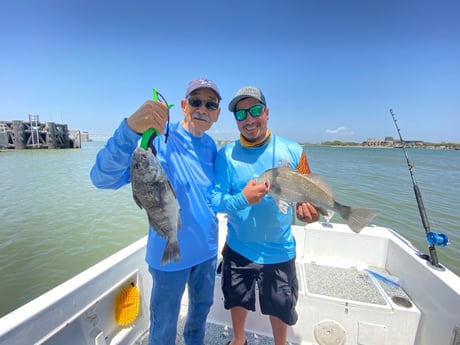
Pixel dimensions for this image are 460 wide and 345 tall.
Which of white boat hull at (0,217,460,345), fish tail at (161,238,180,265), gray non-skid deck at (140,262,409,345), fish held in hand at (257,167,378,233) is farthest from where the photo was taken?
gray non-skid deck at (140,262,409,345)

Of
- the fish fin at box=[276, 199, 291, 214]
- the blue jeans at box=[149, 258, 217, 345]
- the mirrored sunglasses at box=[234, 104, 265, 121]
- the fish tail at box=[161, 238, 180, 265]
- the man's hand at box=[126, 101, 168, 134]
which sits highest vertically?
the mirrored sunglasses at box=[234, 104, 265, 121]

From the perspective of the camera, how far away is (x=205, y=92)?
2262 millimetres

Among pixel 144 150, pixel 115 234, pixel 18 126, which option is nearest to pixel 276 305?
pixel 144 150

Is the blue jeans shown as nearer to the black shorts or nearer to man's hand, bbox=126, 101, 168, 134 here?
the black shorts

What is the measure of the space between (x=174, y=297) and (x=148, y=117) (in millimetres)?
1572

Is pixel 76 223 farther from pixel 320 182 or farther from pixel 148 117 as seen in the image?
pixel 320 182

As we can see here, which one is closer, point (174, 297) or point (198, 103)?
point (174, 297)

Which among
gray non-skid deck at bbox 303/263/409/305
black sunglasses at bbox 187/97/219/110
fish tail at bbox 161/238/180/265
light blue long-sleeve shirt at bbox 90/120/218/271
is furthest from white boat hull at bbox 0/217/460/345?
black sunglasses at bbox 187/97/219/110

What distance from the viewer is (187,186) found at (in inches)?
83.7

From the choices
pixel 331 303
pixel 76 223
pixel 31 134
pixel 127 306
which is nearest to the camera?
pixel 127 306

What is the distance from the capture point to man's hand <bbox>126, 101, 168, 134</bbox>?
1626 mm

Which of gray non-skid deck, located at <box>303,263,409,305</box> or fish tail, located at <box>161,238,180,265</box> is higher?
fish tail, located at <box>161,238,180,265</box>

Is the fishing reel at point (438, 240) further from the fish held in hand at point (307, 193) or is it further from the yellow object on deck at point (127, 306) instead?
the yellow object on deck at point (127, 306)

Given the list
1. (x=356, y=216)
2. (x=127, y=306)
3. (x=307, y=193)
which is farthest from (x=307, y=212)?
(x=127, y=306)
